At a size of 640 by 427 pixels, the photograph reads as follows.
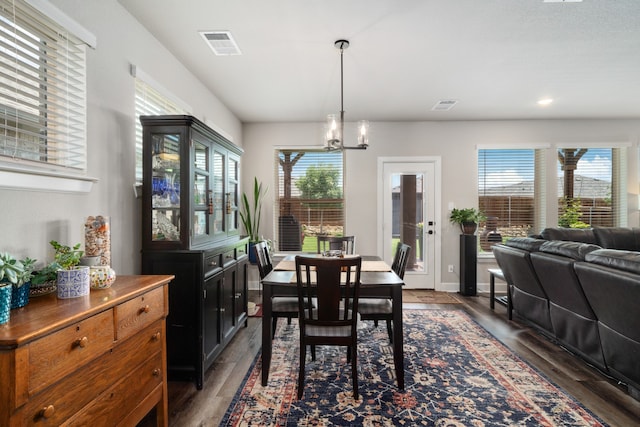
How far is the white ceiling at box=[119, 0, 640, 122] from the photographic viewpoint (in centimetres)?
229

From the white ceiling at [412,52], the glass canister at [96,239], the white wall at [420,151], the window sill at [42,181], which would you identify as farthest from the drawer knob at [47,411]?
the white wall at [420,151]

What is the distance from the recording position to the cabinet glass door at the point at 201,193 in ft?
7.97

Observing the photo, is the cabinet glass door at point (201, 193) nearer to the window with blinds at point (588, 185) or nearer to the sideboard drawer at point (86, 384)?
the sideboard drawer at point (86, 384)

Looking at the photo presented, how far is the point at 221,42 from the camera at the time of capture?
8.93 ft

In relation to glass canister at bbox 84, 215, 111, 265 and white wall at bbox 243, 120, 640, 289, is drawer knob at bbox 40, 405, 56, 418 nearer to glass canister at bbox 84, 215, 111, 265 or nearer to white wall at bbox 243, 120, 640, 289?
glass canister at bbox 84, 215, 111, 265

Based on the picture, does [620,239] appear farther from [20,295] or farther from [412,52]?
[20,295]

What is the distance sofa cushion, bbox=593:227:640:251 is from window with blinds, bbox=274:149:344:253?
134 inches

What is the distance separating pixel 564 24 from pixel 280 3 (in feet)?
7.18

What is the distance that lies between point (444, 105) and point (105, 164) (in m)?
4.06

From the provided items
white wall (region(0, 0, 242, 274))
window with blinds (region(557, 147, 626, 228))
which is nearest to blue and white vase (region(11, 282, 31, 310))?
white wall (region(0, 0, 242, 274))

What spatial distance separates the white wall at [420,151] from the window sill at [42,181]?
11.0 ft

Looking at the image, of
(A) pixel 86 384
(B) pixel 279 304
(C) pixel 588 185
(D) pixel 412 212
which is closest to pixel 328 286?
(B) pixel 279 304

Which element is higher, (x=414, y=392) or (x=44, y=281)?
(x=44, y=281)

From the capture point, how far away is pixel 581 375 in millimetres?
2412
